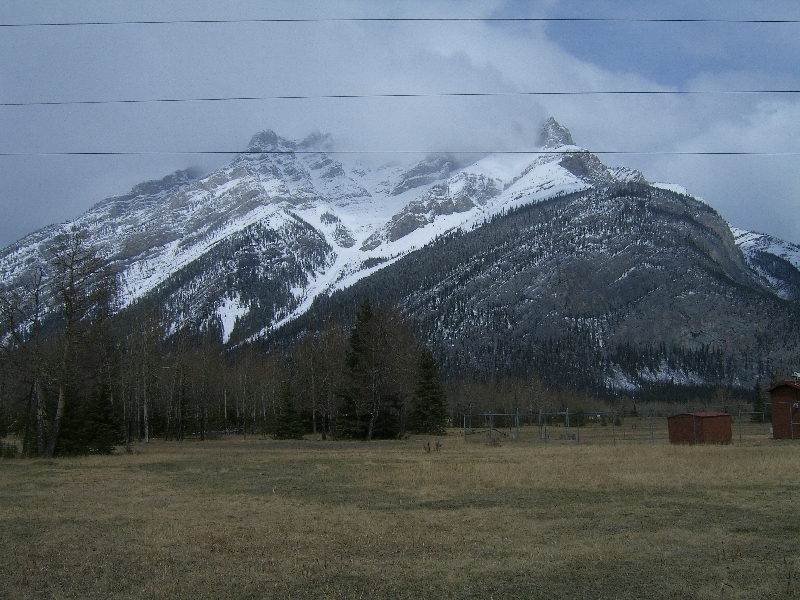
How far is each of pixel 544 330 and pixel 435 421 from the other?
129297mm

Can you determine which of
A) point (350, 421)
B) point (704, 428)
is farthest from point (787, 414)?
point (350, 421)

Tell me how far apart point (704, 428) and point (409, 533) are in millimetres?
32901

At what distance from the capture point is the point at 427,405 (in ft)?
212

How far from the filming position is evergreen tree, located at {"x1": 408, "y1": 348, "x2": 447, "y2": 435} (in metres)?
64.4

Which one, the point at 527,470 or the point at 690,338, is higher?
the point at 690,338

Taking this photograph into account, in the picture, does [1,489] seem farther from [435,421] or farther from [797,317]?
[797,317]

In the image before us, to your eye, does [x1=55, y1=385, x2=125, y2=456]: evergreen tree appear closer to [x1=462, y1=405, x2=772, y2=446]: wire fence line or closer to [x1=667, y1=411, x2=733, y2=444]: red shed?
[x1=462, y1=405, x2=772, y2=446]: wire fence line

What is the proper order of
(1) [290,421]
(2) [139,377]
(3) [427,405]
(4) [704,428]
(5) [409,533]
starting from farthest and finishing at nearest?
(3) [427,405] < (1) [290,421] < (2) [139,377] < (4) [704,428] < (5) [409,533]

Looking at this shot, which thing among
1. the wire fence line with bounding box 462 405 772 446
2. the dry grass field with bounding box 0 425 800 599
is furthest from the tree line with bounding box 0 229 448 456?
the dry grass field with bounding box 0 425 800 599

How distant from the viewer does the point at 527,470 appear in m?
25.4

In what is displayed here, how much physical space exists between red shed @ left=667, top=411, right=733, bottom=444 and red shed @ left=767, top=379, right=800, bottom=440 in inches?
330

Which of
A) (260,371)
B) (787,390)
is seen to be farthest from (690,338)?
(787,390)

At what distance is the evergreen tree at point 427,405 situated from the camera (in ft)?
211

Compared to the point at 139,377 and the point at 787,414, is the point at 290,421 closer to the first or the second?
the point at 139,377
